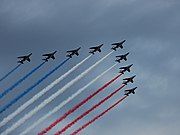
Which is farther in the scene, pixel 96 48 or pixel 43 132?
pixel 96 48

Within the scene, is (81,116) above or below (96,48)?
below

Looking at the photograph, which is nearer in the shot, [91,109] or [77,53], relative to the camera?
[91,109]

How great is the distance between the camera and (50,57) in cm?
19800

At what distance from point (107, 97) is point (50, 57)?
27048 millimetres

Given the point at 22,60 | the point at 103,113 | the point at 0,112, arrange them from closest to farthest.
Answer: the point at 0,112 < the point at 103,113 < the point at 22,60

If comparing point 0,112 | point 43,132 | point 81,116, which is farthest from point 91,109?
point 0,112

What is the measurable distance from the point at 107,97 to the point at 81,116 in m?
11.9

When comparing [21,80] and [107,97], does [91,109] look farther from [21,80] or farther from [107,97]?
[21,80]

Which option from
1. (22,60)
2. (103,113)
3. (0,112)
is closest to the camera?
(0,112)

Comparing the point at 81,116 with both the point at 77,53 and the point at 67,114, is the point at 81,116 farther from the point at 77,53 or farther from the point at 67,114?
the point at 77,53

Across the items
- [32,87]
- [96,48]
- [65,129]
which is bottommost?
[65,129]

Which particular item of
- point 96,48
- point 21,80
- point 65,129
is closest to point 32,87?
point 21,80

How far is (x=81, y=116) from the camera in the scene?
17950 cm

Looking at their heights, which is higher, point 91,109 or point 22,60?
point 22,60
